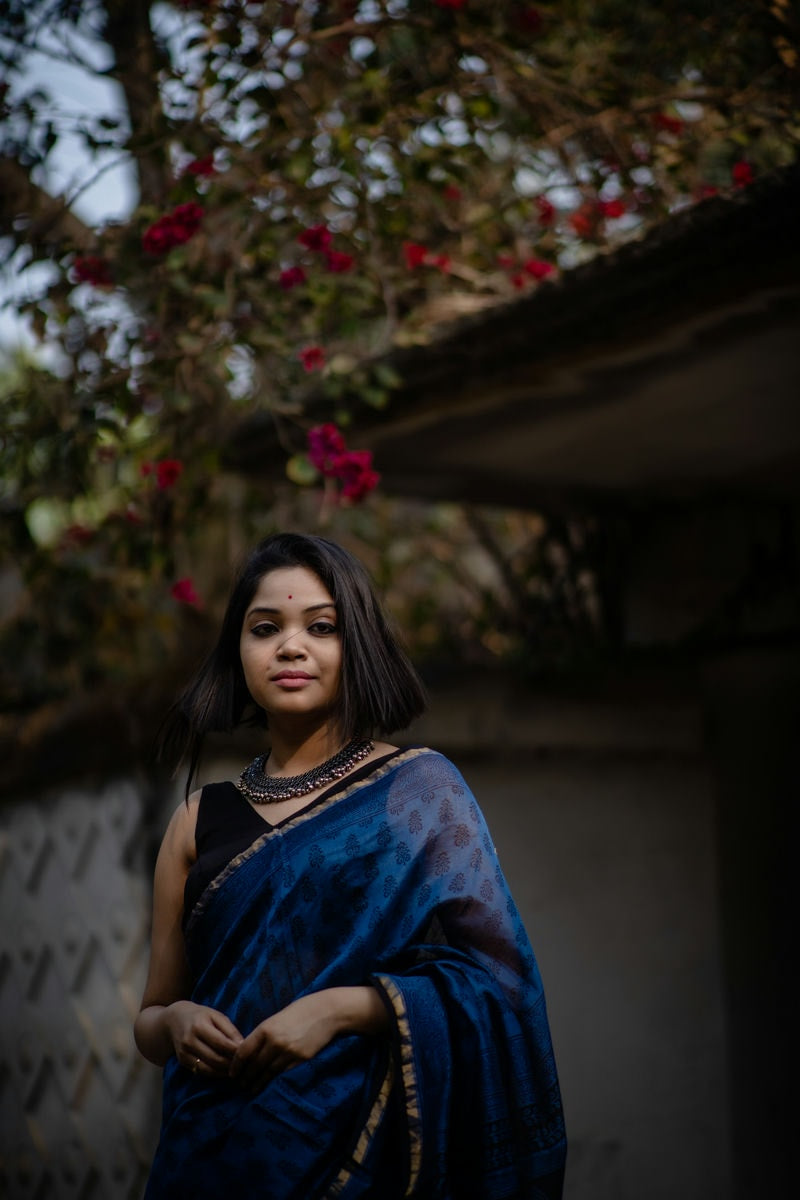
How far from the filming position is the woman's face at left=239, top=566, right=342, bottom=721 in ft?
6.44

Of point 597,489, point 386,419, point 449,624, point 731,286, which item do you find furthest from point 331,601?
point 449,624

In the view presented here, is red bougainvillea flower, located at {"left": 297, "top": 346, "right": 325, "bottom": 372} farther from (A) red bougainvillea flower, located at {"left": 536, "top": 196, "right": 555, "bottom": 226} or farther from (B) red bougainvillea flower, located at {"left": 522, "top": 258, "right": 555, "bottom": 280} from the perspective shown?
(A) red bougainvillea flower, located at {"left": 536, "top": 196, "right": 555, "bottom": 226}

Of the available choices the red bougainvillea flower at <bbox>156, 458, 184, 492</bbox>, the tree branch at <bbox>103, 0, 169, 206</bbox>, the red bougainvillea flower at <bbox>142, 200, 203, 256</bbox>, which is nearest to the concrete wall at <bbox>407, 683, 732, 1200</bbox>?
the red bougainvillea flower at <bbox>156, 458, 184, 492</bbox>

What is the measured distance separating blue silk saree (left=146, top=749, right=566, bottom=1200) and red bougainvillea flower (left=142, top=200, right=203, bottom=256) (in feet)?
5.94

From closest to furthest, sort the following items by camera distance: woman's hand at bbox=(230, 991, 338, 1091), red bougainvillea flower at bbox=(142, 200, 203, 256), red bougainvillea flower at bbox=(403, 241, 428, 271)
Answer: woman's hand at bbox=(230, 991, 338, 1091) → red bougainvillea flower at bbox=(142, 200, 203, 256) → red bougainvillea flower at bbox=(403, 241, 428, 271)

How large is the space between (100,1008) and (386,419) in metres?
2.07

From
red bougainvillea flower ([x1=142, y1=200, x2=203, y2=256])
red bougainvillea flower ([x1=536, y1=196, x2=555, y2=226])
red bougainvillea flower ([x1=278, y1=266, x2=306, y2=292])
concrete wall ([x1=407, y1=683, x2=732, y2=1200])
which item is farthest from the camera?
red bougainvillea flower ([x1=536, y1=196, x2=555, y2=226])

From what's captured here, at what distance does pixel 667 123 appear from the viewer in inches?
166

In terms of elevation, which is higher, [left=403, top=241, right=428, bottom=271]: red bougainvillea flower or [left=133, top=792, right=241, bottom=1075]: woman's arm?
[left=403, top=241, right=428, bottom=271]: red bougainvillea flower

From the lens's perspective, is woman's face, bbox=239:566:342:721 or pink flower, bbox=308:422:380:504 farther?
pink flower, bbox=308:422:380:504

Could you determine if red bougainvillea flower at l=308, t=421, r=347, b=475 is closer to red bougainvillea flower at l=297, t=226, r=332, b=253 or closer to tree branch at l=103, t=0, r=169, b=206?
red bougainvillea flower at l=297, t=226, r=332, b=253

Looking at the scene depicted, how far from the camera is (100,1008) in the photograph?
3.87 m

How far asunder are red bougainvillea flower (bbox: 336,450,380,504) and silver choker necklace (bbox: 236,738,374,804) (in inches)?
55.2

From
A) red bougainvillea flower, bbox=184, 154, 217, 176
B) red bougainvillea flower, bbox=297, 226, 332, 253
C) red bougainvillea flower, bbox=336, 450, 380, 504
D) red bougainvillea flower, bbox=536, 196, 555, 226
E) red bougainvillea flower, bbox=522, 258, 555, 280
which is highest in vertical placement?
red bougainvillea flower, bbox=536, 196, 555, 226
